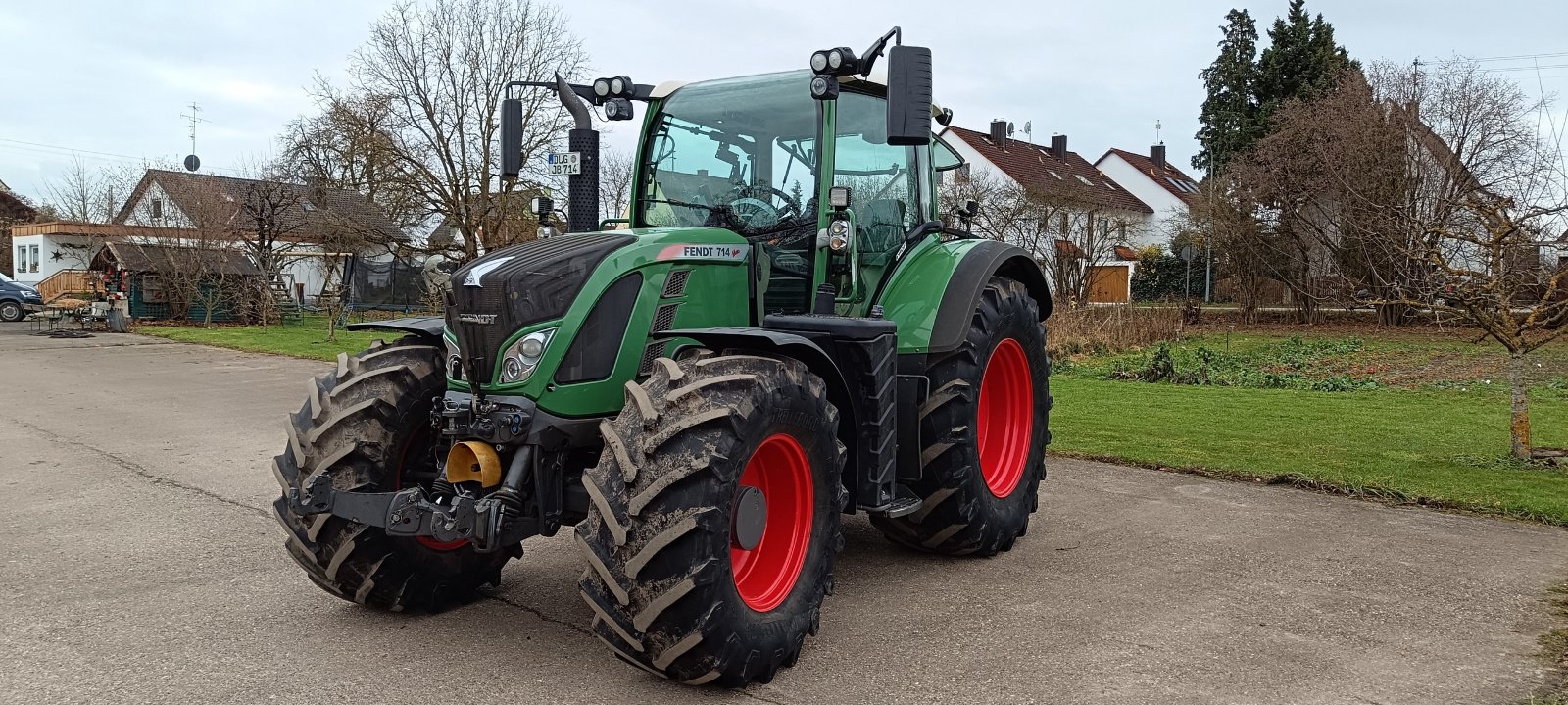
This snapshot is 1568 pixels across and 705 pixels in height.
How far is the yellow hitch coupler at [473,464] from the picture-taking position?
13.6 feet

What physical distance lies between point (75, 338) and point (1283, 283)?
28146 mm

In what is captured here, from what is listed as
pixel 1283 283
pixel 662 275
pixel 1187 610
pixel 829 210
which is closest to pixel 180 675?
pixel 662 275

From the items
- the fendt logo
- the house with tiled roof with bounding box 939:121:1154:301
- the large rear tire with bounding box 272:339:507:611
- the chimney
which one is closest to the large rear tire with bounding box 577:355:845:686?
the fendt logo

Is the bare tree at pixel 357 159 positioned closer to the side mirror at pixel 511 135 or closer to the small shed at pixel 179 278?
the small shed at pixel 179 278

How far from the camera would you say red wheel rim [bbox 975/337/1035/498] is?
21.0 feet

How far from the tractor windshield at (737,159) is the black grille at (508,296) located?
3.96 ft

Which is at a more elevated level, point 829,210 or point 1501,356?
point 829,210

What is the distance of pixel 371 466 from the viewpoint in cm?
448

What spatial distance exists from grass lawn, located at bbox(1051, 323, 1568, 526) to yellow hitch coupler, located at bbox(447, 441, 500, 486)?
5.85 m

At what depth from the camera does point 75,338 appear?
23.6 metres

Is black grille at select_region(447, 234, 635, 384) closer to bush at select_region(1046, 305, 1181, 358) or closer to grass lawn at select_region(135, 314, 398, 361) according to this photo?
grass lawn at select_region(135, 314, 398, 361)

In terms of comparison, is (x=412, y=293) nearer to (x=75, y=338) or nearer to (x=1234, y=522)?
(x=75, y=338)

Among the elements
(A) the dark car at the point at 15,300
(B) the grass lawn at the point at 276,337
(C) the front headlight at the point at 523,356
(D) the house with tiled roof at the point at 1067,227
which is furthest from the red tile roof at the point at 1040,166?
(C) the front headlight at the point at 523,356

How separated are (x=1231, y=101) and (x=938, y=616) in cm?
3955
